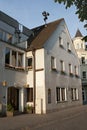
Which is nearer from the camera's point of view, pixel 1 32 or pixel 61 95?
pixel 1 32

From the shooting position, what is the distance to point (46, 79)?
21859mm

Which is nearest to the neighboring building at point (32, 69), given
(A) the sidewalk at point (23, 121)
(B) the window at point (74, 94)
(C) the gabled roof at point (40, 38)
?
(C) the gabled roof at point (40, 38)

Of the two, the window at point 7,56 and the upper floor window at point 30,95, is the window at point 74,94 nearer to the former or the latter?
Answer: the upper floor window at point 30,95

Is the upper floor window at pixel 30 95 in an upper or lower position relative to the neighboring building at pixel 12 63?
lower

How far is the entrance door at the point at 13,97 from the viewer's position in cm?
2088

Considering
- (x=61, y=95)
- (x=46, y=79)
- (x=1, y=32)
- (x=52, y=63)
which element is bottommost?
(x=61, y=95)

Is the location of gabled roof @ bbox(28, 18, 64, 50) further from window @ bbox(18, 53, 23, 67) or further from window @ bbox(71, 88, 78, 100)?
window @ bbox(71, 88, 78, 100)

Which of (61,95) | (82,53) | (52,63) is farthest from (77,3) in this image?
(82,53)

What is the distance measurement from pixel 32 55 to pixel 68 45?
7764 mm

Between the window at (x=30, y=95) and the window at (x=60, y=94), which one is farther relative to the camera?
the window at (x=60, y=94)

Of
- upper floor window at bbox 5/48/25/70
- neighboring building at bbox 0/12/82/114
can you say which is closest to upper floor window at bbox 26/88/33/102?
neighboring building at bbox 0/12/82/114

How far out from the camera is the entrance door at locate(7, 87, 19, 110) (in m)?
20.9

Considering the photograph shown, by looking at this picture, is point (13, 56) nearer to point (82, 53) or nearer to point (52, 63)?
point (52, 63)

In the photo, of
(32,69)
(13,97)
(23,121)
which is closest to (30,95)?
(13,97)
